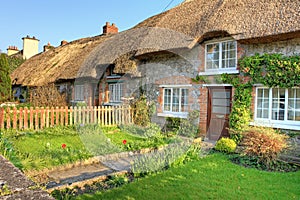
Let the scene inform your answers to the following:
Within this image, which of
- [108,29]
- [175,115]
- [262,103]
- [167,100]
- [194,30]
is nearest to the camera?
[262,103]

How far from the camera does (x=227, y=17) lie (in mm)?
8367

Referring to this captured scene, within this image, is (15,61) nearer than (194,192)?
No

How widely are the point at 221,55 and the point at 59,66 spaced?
42.8ft

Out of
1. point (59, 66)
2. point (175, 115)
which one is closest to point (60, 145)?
point (175, 115)

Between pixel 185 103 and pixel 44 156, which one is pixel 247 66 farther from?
pixel 44 156

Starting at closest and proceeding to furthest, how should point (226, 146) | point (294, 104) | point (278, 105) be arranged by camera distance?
point (294, 104) < point (226, 146) < point (278, 105)

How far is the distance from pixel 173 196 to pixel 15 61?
1167 inches

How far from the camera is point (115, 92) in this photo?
14.2 meters

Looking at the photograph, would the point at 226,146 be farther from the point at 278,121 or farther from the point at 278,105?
the point at 278,105

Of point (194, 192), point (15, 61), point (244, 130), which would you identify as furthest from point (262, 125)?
point (15, 61)

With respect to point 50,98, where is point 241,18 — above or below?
above

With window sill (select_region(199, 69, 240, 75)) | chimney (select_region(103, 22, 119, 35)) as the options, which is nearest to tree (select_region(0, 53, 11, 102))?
chimney (select_region(103, 22, 119, 35))

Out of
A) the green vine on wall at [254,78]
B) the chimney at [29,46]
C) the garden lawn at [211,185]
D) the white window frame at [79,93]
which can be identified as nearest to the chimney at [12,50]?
the chimney at [29,46]

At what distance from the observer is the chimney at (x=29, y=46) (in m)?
29.8
